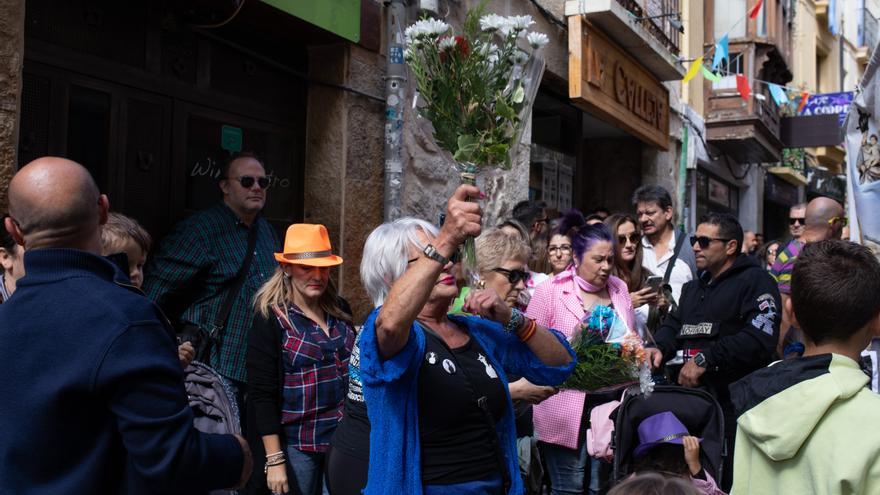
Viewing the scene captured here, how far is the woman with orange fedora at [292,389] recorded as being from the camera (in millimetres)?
3873

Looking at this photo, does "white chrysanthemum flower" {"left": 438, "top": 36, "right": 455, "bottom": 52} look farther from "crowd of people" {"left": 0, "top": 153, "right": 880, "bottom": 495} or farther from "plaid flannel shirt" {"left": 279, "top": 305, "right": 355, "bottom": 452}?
"plaid flannel shirt" {"left": 279, "top": 305, "right": 355, "bottom": 452}

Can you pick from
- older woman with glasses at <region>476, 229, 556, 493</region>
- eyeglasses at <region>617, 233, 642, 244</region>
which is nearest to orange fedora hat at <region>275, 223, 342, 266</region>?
older woman with glasses at <region>476, 229, 556, 493</region>

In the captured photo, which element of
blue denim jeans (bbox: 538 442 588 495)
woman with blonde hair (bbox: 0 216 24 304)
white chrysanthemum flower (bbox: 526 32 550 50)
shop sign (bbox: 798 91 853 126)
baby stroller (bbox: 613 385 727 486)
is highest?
shop sign (bbox: 798 91 853 126)

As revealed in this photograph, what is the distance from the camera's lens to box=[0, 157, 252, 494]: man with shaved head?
1.96 metres

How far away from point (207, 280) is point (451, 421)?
2100 mm

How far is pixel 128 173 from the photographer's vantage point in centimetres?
461

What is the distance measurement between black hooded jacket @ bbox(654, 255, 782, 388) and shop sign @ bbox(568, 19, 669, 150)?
158 inches

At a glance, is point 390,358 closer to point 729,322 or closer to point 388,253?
point 388,253

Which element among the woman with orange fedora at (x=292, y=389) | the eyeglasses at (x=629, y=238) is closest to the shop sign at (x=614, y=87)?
the eyeglasses at (x=629, y=238)

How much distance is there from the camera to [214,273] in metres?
4.35

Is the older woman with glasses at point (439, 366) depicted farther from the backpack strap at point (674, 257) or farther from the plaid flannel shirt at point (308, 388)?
the backpack strap at point (674, 257)

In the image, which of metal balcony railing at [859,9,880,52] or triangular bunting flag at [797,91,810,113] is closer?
triangular bunting flag at [797,91,810,113]

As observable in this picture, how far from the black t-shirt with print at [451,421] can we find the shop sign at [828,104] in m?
16.6

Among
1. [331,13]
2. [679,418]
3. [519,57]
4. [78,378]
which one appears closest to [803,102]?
[331,13]
